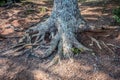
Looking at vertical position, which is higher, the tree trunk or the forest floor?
the tree trunk

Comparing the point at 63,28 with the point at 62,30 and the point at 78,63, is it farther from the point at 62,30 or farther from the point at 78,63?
the point at 78,63

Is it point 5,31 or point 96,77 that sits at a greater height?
point 5,31

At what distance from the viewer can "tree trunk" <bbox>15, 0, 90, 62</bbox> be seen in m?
6.14

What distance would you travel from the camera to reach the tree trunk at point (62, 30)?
614 centimetres

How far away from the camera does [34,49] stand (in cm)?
650

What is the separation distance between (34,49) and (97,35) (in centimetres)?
192

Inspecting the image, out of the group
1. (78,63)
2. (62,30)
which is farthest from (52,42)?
(78,63)

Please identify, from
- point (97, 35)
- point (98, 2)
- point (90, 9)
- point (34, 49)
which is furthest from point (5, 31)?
point (98, 2)

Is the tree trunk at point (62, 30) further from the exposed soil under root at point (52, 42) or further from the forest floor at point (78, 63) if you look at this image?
the forest floor at point (78, 63)

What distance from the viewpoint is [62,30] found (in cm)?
650

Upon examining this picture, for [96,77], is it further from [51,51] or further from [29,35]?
[29,35]

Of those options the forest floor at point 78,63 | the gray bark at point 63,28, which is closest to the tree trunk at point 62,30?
the gray bark at point 63,28

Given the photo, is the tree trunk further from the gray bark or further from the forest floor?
the forest floor

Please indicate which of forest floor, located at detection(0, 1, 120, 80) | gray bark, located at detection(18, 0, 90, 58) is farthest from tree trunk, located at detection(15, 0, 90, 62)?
forest floor, located at detection(0, 1, 120, 80)
